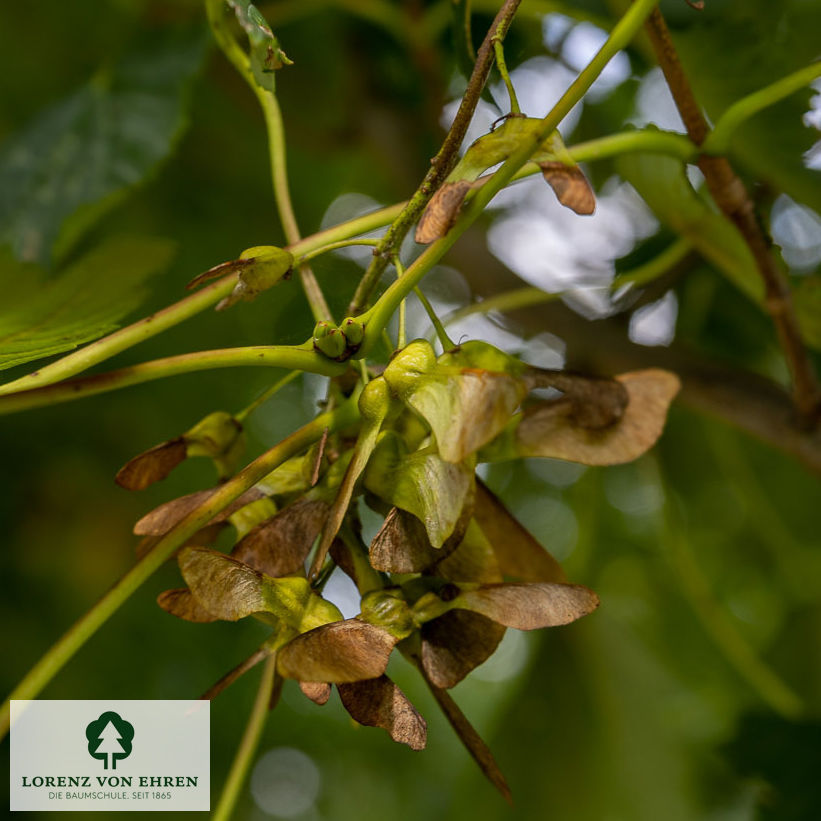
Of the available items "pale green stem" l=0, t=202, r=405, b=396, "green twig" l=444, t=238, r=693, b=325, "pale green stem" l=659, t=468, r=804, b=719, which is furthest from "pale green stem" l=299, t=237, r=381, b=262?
"pale green stem" l=659, t=468, r=804, b=719

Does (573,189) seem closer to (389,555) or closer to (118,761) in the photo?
(389,555)

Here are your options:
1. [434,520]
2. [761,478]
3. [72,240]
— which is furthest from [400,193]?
[434,520]

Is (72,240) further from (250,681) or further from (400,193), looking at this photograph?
(250,681)

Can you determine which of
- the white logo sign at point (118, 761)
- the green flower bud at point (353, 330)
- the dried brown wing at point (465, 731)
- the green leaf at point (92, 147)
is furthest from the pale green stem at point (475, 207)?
the green leaf at point (92, 147)

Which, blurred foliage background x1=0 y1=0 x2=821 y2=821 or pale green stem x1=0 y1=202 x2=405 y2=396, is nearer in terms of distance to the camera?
pale green stem x1=0 y1=202 x2=405 y2=396

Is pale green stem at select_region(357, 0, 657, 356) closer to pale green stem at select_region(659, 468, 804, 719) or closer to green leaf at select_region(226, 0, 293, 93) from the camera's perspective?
green leaf at select_region(226, 0, 293, 93)
